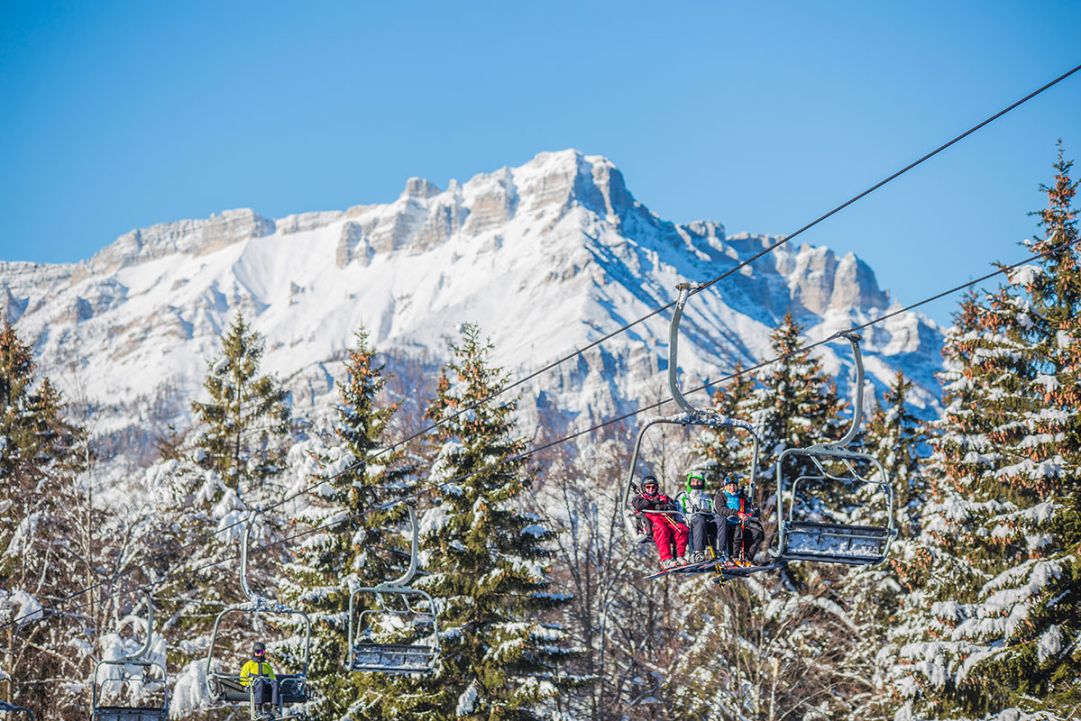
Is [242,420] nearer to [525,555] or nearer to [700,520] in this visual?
[525,555]

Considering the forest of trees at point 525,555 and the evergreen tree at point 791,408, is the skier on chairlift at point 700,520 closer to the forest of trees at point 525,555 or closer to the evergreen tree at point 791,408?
the forest of trees at point 525,555

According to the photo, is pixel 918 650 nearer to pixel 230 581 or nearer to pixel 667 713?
pixel 667 713

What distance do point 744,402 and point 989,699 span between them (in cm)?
1071

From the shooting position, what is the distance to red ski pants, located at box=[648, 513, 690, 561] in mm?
16219

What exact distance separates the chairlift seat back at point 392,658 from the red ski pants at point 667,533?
5.57 metres

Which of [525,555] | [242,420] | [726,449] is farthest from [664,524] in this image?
[242,420]

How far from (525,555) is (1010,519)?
9700 millimetres

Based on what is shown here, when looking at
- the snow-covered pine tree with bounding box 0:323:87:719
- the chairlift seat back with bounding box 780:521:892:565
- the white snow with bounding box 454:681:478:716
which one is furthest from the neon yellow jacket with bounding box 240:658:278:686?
the chairlift seat back with bounding box 780:521:892:565

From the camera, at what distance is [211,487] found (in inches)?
1201

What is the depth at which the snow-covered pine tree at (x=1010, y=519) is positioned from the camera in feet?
76.4

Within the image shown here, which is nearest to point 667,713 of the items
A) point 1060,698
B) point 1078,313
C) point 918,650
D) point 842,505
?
point 842,505

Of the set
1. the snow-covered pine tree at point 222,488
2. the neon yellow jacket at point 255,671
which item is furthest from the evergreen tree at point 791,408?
the neon yellow jacket at point 255,671

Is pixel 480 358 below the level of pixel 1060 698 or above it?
above

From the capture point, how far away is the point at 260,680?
68.0 ft
